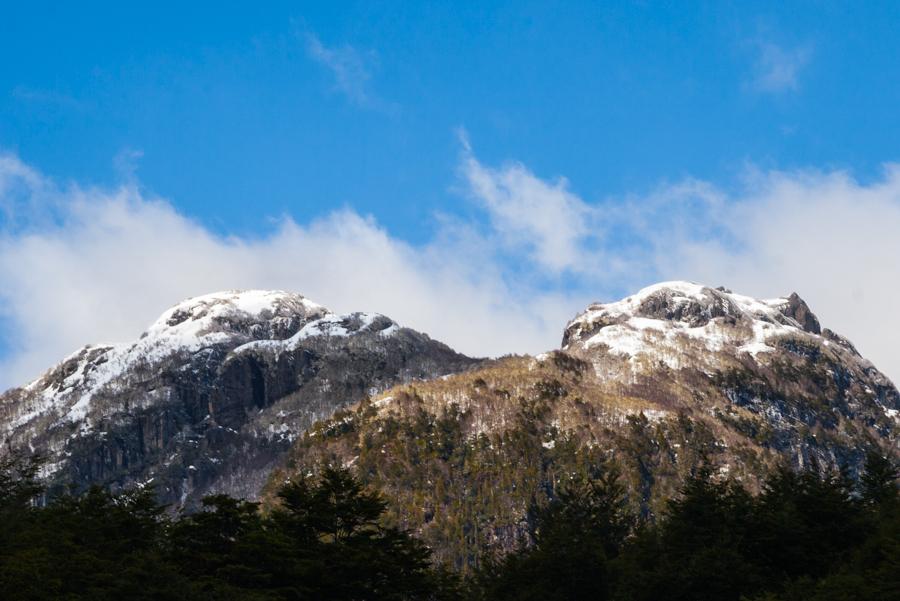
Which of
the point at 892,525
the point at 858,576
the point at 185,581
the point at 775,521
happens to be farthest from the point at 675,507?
the point at 185,581

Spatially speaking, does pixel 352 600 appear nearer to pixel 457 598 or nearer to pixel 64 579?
pixel 457 598

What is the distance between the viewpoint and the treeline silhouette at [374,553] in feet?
194

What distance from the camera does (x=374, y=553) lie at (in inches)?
2638

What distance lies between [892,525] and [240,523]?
40826mm

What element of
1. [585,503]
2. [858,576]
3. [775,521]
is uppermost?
[585,503]

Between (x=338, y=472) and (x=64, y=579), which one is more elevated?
(x=338, y=472)

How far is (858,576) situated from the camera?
201ft

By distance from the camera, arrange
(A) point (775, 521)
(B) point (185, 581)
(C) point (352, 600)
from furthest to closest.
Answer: (A) point (775, 521) → (C) point (352, 600) → (B) point (185, 581)

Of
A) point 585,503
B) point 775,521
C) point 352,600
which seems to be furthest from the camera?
point 585,503

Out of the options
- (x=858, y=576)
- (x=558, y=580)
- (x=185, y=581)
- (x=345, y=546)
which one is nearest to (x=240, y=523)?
(x=345, y=546)

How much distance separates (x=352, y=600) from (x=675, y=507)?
1161 inches

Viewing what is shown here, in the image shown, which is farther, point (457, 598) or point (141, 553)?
point (457, 598)

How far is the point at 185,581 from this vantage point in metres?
58.1

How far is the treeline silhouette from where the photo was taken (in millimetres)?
59000
